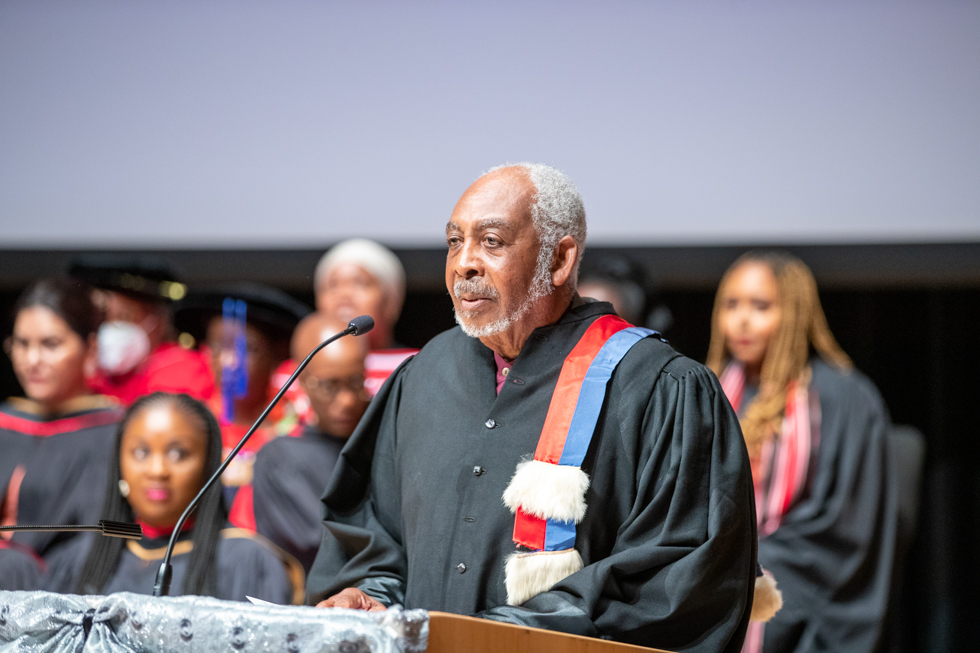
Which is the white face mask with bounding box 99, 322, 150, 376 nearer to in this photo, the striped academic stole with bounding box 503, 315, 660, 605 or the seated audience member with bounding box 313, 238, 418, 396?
the seated audience member with bounding box 313, 238, 418, 396

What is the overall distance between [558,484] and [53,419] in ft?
10.3

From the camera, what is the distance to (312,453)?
13.1 feet

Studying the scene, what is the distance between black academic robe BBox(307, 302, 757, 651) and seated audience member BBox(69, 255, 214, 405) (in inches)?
104

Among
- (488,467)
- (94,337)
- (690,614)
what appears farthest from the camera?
(94,337)

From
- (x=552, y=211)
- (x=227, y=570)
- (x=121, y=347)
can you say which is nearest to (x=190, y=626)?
(x=552, y=211)

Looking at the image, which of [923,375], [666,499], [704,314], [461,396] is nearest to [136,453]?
[461,396]

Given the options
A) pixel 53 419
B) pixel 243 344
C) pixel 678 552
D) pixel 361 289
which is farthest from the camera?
pixel 361 289

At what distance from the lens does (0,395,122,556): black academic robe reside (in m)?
3.96

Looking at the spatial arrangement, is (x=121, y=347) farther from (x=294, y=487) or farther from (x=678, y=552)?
(x=678, y=552)

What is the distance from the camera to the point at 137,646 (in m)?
1.50

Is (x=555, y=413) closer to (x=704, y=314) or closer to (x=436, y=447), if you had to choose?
(x=436, y=447)

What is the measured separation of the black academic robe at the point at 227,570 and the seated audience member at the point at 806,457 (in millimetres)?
1893

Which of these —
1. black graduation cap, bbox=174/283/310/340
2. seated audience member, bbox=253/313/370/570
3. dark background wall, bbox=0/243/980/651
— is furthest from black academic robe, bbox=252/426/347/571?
dark background wall, bbox=0/243/980/651

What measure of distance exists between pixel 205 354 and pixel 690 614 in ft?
11.8
